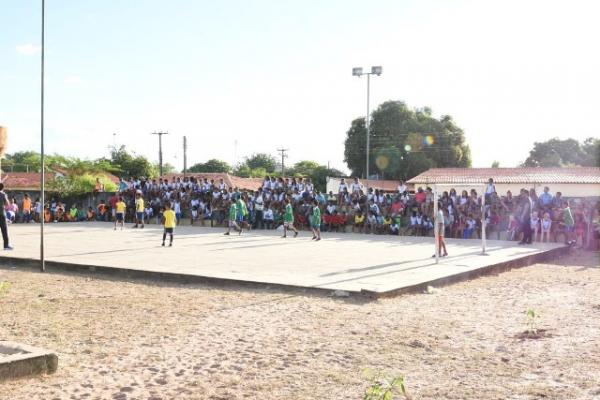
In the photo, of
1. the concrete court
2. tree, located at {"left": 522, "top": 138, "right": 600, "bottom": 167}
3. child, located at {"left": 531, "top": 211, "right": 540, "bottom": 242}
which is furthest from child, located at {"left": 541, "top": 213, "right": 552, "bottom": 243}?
tree, located at {"left": 522, "top": 138, "right": 600, "bottom": 167}

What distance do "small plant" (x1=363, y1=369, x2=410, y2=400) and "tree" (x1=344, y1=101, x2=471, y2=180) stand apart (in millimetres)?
52019

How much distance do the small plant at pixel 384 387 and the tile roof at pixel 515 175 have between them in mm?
40806

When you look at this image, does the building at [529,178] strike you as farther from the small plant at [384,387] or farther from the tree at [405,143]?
the small plant at [384,387]

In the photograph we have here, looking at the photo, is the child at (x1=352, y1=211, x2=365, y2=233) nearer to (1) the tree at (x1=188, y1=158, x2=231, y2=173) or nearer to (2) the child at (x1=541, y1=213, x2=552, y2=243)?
(2) the child at (x1=541, y1=213, x2=552, y2=243)

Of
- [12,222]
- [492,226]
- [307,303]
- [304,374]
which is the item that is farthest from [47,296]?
[12,222]

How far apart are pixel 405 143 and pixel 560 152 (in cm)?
2674

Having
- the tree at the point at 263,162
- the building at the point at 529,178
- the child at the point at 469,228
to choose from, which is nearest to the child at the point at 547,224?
the child at the point at 469,228

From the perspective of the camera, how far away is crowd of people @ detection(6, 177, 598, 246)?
19875 millimetres

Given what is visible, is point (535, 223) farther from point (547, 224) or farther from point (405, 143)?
point (405, 143)

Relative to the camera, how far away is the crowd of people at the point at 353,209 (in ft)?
65.2

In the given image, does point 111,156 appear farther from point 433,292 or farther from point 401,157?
point 433,292

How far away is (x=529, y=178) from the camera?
163 feet

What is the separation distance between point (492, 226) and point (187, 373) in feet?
58.2

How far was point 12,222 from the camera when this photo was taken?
30656 mm
